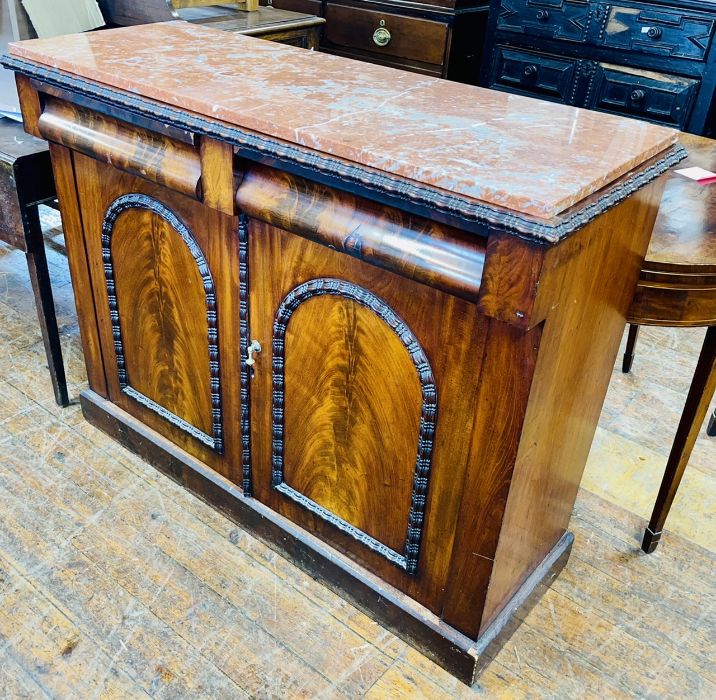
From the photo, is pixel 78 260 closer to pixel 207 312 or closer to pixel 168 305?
pixel 168 305

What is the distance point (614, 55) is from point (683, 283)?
1.79 metres

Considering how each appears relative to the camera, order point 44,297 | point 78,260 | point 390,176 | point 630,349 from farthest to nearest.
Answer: point 630,349
point 44,297
point 78,260
point 390,176

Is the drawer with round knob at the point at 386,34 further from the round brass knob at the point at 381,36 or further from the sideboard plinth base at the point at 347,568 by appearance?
the sideboard plinth base at the point at 347,568

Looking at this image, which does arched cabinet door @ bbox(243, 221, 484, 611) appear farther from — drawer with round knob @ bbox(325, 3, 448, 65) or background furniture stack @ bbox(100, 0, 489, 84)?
drawer with round knob @ bbox(325, 3, 448, 65)

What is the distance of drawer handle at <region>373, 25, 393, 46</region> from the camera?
3.12 meters

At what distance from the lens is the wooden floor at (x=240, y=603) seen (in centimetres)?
140

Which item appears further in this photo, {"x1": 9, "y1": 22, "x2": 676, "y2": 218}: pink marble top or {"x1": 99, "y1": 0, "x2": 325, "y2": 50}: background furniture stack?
{"x1": 99, "y1": 0, "x2": 325, "y2": 50}: background furniture stack

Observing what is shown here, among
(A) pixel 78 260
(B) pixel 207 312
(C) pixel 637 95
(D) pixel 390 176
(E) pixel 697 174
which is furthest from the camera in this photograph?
(C) pixel 637 95

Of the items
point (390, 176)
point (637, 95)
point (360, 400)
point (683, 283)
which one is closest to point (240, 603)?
point (360, 400)

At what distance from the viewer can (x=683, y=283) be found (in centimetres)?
130

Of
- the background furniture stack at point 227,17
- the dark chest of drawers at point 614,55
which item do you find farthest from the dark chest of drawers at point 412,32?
the background furniture stack at point 227,17

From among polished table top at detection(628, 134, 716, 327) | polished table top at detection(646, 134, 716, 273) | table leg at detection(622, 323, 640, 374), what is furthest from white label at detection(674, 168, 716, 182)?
table leg at detection(622, 323, 640, 374)

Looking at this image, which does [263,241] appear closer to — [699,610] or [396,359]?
[396,359]

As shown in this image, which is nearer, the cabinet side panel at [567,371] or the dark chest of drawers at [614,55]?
the cabinet side panel at [567,371]
